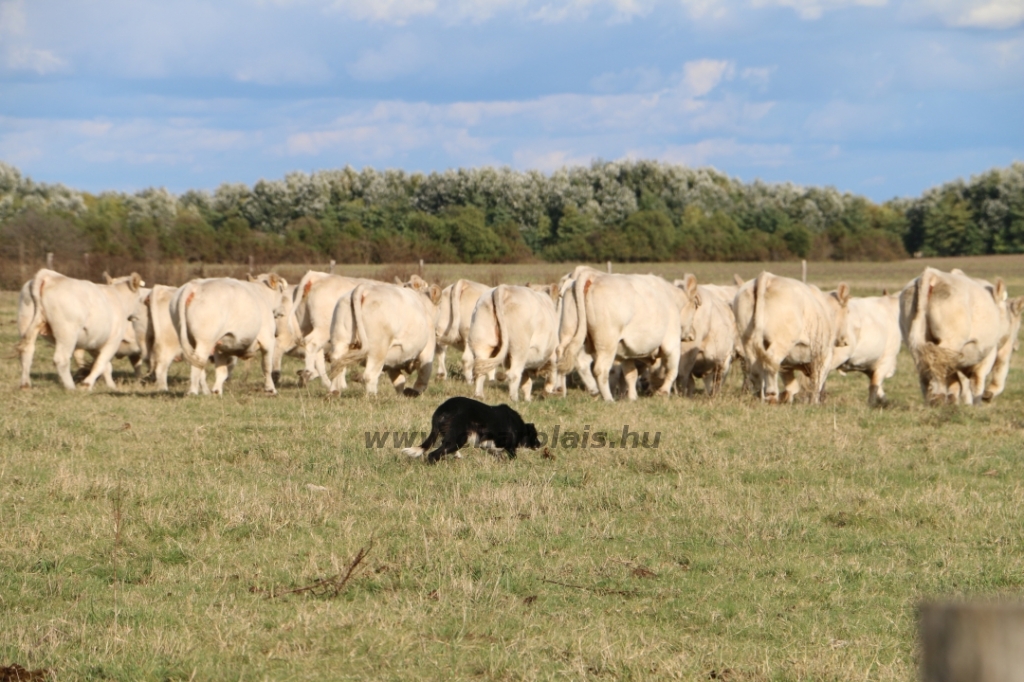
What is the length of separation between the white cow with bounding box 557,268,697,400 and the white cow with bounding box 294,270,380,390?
374 cm

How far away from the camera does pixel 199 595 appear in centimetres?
536

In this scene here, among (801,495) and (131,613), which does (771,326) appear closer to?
(801,495)

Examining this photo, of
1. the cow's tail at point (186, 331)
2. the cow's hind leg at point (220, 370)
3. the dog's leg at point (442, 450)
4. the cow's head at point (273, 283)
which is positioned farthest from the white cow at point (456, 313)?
→ the dog's leg at point (442, 450)

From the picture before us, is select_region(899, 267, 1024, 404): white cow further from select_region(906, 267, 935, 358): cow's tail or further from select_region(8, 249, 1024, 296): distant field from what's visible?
select_region(8, 249, 1024, 296): distant field

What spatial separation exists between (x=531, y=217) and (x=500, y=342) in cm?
5195

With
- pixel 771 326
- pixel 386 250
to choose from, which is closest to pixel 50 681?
pixel 771 326

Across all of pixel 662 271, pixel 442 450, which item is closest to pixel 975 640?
pixel 442 450

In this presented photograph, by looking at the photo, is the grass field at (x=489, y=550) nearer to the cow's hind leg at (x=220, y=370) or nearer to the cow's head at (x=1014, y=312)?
the cow's hind leg at (x=220, y=370)

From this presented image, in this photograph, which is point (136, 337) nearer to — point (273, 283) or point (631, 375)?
point (273, 283)

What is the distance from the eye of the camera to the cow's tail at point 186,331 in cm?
1440

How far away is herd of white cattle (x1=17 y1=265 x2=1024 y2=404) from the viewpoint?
13.9 m

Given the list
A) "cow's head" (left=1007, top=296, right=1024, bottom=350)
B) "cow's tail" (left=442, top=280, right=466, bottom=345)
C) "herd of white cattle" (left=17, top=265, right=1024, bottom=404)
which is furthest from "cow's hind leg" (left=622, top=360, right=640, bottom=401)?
"cow's head" (left=1007, top=296, right=1024, bottom=350)

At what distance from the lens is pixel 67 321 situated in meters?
15.4

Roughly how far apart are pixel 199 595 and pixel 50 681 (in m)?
1.16
